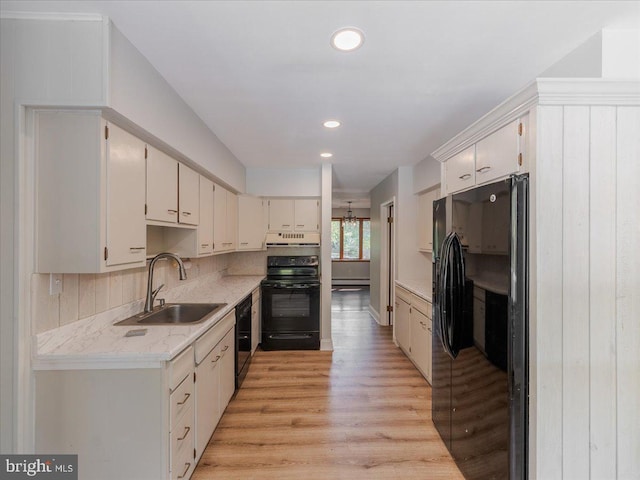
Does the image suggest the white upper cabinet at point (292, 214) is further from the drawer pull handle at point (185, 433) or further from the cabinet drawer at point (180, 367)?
the drawer pull handle at point (185, 433)

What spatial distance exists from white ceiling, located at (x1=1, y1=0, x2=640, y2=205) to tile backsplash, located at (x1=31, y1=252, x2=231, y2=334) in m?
1.31

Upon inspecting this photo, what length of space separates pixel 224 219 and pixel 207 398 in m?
2.07

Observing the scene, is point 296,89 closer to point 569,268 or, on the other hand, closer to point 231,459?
point 569,268

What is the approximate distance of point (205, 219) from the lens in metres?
2.98

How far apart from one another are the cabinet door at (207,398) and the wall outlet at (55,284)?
858 mm

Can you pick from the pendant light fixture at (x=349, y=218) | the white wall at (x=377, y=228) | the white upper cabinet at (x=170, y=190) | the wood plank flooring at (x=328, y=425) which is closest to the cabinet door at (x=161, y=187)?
the white upper cabinet at (x=170, y=190)

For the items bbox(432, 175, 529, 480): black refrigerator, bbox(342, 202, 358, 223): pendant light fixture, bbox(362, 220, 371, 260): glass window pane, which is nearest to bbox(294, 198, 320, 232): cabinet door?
bbox(432, 175, 529, 480): black refrigerator

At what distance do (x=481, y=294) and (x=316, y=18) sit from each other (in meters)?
1.61

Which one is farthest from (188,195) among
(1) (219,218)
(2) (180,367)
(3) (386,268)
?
(3) (386,268)

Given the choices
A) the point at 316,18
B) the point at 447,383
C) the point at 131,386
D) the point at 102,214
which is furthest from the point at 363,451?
the point at 316,18

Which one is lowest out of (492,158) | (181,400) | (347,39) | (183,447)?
(183,447)

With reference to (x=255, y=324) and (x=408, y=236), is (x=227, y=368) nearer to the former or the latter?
(x=255, y=324)

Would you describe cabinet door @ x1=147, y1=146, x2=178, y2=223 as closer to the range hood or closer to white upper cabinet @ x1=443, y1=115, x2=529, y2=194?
white upper cabinet @ x1=443, y1=115, x2=529, y2=194

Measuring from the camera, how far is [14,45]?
4.62ft
